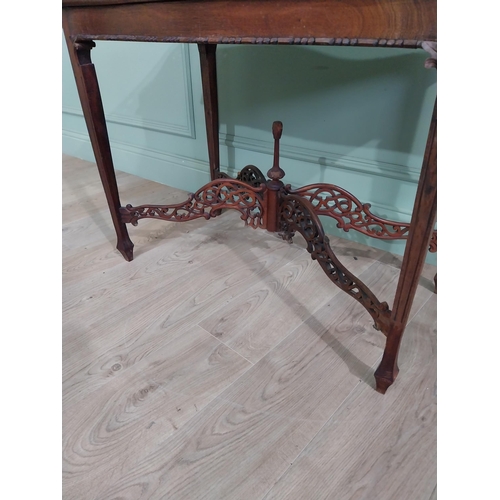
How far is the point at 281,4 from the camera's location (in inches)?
21.1

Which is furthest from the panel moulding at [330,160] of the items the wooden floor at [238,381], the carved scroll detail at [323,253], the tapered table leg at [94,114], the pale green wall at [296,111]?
the tapered table leg at [94,114]

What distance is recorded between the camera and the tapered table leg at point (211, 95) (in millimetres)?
1123

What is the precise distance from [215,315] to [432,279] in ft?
1.89

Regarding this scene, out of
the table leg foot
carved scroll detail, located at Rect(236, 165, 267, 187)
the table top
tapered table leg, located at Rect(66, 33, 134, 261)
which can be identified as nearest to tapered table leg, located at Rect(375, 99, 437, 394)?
the table leg foot

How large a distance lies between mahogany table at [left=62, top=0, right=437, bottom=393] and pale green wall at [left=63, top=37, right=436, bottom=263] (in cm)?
18

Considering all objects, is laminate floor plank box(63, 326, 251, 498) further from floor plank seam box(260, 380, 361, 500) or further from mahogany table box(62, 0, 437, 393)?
mahogany table box(62, 0, 437, 393)

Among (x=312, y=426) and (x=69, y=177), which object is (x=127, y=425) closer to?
(x=312, y=426)

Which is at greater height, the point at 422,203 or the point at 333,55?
the point at 333,55

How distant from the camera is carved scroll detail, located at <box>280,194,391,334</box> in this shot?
0.71 meters


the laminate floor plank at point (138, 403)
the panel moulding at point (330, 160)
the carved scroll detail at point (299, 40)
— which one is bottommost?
the laminate floor plank at point (138, 403)

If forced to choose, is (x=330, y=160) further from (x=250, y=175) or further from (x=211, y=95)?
(x=211, y=95)

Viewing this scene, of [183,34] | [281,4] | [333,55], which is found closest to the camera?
[281,4]

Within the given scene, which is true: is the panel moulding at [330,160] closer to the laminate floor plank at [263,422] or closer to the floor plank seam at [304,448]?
the laminate floor plank at [263,422]

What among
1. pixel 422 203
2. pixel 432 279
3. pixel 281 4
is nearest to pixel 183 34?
pixel 281 4
